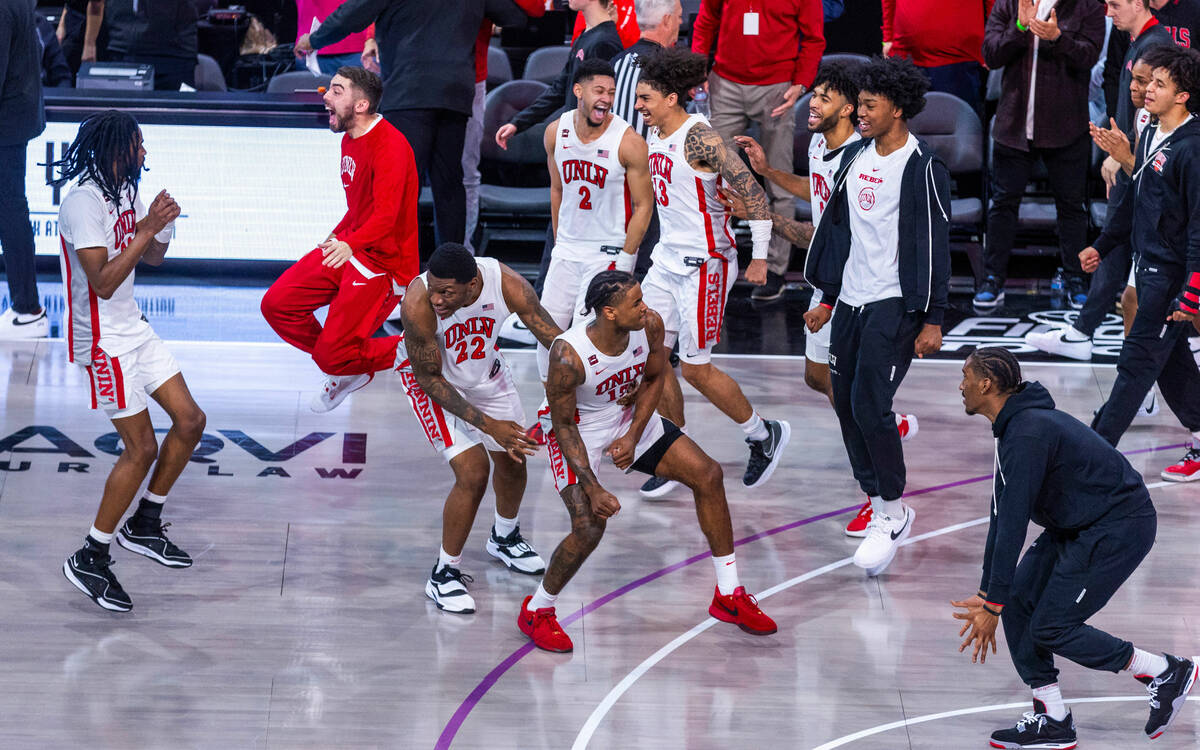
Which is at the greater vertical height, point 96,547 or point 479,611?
point 96,547

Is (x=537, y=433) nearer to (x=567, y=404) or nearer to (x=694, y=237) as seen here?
(x=567, y=404)

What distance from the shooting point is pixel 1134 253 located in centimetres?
678

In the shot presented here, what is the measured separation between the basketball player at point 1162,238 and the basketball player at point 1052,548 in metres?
2.03

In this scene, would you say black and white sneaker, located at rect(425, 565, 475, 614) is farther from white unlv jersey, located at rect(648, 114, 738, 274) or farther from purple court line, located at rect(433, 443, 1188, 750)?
white unlv jersey, located at rect(648, 114, 738, 274)

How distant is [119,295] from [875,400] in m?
2.98

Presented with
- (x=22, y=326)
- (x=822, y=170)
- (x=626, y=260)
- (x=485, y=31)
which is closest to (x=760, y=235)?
(x=822, y=170)

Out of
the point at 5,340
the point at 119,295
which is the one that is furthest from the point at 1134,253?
the point at 5,340

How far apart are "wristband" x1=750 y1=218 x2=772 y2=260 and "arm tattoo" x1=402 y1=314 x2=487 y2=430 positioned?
179 cm

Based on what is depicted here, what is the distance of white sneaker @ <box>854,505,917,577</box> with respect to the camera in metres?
5.93

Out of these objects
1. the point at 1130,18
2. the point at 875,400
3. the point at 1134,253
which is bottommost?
the point at 875,400

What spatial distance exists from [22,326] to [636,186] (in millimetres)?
3946

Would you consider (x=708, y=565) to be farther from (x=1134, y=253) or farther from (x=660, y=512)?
(x=1134, y=253)

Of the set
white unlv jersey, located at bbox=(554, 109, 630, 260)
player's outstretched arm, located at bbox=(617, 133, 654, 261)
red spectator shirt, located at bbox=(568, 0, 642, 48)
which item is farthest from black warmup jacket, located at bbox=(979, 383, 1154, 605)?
red spectator shirt, located at bbox=(568, 0, 642, 48)

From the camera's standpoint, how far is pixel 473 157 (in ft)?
31.5
